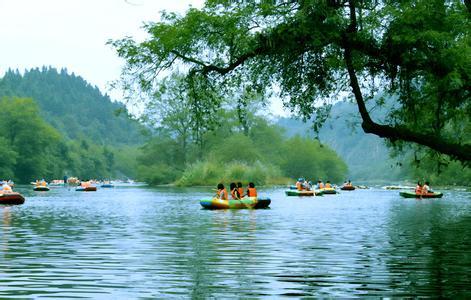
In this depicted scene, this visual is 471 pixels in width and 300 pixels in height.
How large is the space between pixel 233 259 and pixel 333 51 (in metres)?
6.57

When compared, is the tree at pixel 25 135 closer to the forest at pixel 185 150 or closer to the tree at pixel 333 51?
the forest at pixel 185 150

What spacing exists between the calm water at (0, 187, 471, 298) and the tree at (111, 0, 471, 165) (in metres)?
3.65

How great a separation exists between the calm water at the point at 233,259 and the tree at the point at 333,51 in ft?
12.0

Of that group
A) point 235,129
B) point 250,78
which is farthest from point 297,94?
point 235,129

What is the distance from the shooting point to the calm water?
11.7 m

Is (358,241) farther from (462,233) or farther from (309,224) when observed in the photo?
(309,224)

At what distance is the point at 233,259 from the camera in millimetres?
16125

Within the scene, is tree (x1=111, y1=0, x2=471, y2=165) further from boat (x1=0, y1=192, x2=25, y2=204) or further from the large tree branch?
boat (x1=0, y1=192, x2=25, y2=204)

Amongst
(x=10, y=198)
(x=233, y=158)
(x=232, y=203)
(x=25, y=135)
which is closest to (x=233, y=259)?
(x=232, y=203)

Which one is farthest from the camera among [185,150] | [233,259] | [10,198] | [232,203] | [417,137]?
[185,150]

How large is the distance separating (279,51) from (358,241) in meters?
5.73

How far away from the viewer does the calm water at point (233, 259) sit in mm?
11719

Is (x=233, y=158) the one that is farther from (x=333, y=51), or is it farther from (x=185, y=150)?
(x=333, y=51)

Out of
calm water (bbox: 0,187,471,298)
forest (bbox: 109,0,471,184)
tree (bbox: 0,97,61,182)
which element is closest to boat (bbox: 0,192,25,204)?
calm water (bbox: 0,187,471,298)
